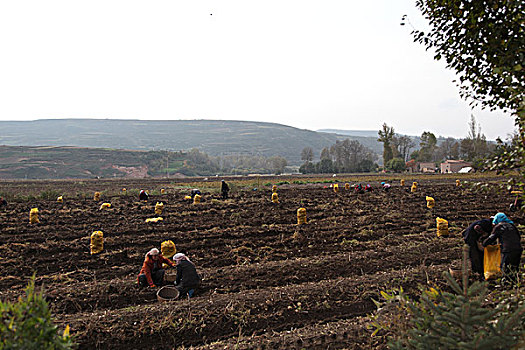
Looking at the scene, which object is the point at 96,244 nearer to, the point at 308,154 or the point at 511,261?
the point at 511,261

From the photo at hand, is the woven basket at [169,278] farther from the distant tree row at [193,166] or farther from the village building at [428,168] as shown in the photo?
the distant tree row at [193,166]

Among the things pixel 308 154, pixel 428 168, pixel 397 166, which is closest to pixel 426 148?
pixel 428 168

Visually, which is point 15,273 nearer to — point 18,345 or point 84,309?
point 84,309

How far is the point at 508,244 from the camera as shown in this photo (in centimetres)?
671

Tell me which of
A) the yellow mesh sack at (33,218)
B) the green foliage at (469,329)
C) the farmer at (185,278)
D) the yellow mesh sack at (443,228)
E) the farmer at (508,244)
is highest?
the green foliage at (469,329)

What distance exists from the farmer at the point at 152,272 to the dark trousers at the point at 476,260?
256 inches

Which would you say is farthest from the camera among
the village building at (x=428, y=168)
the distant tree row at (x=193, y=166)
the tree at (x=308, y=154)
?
the tree at (x=308, y=154)

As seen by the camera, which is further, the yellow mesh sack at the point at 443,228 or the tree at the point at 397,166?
the tree at the point at 397,166

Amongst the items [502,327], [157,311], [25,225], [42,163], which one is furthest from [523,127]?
[42,163]

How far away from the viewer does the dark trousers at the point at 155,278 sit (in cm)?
742

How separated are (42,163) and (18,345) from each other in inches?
4350

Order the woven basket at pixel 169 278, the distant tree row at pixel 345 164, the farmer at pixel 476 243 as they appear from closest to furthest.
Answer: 1. the farmer at pixel 476 243
2. the woven basket at pixel 169 278
3. the distant tree row at pixel 345 164

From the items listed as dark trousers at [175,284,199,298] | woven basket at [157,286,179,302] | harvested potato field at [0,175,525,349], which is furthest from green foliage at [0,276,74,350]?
dark trousers at [175,284,199,298]

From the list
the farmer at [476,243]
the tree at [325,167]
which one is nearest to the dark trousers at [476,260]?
A: the farmer at [476,243]
